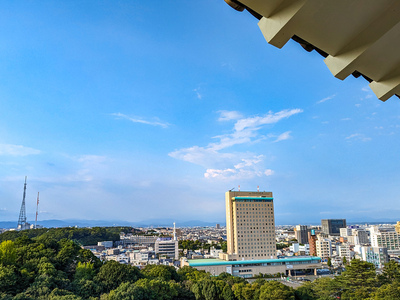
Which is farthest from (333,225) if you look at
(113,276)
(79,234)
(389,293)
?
(113,276)

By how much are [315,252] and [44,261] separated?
51.7 meters

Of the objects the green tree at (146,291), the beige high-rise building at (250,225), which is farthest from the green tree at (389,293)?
the beige high-rise building at (250,225)

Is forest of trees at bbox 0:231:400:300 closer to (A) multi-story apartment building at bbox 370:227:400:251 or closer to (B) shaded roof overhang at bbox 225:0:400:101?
(B) shaded roof overhang at bbox 225:0:400:101

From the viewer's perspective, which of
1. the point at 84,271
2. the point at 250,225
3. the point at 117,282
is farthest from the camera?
the point at 250,225

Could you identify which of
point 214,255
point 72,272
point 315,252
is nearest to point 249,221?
point 214,255

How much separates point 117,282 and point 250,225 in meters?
27.5

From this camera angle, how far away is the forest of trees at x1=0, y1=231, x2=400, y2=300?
15.0m

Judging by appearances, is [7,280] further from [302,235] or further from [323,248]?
[302,235]

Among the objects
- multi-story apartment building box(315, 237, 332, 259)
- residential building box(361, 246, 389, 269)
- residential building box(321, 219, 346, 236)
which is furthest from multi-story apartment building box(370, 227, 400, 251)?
residential building box(321, 219, 346, 236)

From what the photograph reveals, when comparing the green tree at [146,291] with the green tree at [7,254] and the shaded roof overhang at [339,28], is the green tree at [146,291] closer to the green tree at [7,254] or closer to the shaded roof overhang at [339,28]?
the green tree at [7,254]

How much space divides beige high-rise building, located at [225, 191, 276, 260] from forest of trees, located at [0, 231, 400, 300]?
19.2 meters

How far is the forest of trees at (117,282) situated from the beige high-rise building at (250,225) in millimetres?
19233

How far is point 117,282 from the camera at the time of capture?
18359 millimetres

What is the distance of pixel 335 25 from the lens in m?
1.77
